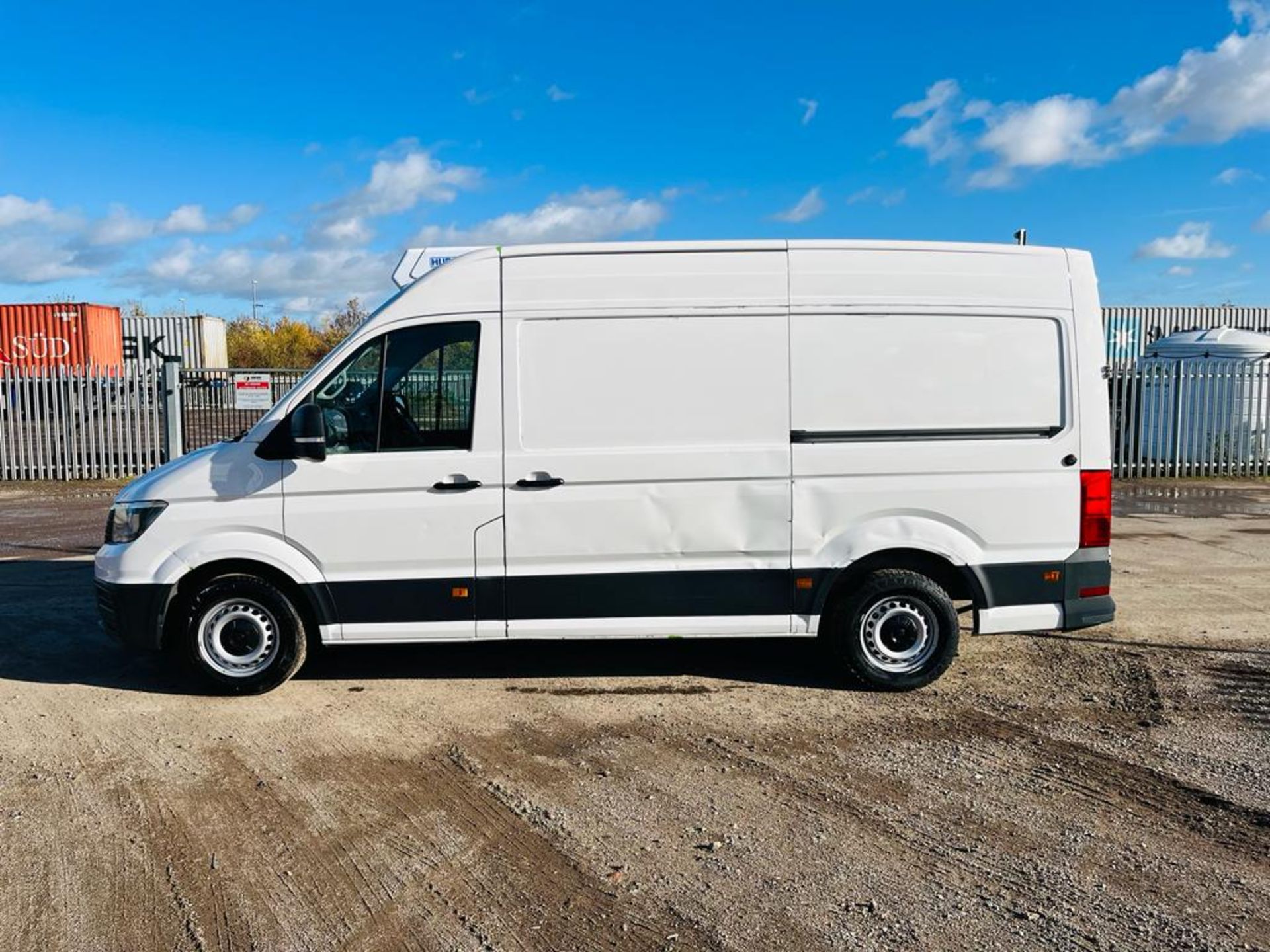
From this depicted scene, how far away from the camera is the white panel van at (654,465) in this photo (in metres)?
5.54

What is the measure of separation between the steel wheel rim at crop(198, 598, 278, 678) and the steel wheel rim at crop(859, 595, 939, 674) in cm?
354

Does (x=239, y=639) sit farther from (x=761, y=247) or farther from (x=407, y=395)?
(x=761, y=247)

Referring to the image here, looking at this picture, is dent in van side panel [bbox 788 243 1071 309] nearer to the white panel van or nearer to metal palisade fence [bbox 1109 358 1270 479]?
the white panel van

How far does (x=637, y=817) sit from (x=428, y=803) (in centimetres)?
96

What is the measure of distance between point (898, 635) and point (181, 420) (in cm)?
1479

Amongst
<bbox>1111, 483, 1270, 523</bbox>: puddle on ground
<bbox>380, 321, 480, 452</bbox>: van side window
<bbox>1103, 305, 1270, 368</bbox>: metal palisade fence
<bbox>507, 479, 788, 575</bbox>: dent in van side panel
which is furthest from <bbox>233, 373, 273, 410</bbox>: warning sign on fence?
<bbox>1103, 305, 1270, 368</bbox>: metal palisade fence

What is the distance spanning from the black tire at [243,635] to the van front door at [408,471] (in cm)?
37

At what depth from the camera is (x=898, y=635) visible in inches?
228

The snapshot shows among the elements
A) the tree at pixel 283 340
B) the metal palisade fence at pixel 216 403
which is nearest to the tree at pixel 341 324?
the tree at pixel 283 340

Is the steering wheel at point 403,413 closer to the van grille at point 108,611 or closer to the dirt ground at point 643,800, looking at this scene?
the dirt ground at point 643,800

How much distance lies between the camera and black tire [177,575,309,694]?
5633mm

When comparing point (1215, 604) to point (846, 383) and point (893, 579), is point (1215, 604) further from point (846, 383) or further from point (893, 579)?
point (846, 383)

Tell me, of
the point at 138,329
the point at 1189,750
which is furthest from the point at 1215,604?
the point at 138,329

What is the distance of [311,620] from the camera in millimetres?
5762
